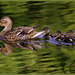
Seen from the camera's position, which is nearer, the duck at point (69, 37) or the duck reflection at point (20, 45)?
the duck reflection at point (20, 45)

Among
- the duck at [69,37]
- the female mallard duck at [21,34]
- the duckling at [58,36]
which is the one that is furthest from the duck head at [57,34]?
the female mallard duck at [21,34]

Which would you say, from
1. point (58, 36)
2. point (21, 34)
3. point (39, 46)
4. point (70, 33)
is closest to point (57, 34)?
point (58, 36)

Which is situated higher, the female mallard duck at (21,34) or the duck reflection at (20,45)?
the female mallard duck at (21,34)

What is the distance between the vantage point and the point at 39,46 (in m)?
7.94

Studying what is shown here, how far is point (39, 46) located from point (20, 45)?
1.61ft

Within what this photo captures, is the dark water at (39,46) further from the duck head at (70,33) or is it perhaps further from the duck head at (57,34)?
the duck head at (70,33)

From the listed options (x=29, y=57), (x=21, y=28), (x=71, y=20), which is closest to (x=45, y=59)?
(x=29, y=57)

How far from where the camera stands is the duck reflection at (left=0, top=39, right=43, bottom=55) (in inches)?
309

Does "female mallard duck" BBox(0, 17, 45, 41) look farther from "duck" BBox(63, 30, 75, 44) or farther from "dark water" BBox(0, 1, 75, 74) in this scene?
"duck" BBox(63, 30, 75, 44)

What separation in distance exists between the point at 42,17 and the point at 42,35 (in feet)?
3.98

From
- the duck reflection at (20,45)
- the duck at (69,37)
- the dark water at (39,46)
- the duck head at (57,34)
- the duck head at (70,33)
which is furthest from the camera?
the duck head at (57,34)

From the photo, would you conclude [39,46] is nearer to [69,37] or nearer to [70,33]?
[69,37]

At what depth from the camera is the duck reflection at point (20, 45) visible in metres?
7.84

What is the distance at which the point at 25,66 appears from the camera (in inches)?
269
